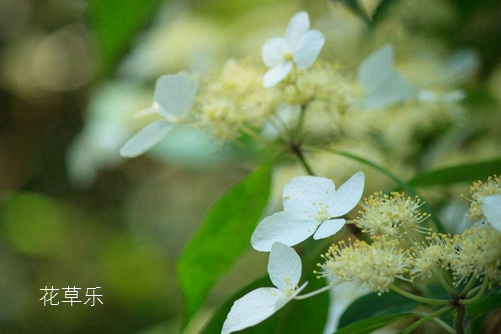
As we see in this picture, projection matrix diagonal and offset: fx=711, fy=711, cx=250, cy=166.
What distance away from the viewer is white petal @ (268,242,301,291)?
0.46 meters

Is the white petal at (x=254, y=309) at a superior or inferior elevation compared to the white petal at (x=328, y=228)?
inferior

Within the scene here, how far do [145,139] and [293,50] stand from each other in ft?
0.49

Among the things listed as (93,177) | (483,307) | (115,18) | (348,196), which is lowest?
(483,307)

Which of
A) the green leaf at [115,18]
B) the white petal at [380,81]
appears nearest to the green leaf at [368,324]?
the white petal at [380,81]

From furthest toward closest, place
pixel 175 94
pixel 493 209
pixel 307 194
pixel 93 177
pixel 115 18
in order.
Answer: pixel 93 177 → pixel 115 18 → pixel 175 94 → pixel 307 194 → pixel 493 209

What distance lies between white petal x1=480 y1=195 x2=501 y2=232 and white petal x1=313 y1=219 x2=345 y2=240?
3.6 inches

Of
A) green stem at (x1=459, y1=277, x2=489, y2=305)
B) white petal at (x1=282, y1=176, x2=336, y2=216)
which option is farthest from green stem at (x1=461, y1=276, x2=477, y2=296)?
white petal at (x1=282, y1=176, x2=336, y2=216)

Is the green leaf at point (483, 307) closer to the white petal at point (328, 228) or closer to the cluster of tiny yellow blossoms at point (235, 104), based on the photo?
the white petal at point (328, 228)

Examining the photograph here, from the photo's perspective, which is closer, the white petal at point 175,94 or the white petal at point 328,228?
the white petal at point 328,228

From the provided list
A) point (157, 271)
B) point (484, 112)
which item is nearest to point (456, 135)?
point (484, 112)

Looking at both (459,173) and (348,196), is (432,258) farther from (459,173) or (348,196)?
(459,173)

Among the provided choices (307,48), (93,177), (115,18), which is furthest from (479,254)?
(93,177)

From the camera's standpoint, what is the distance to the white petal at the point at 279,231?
1.58 ft

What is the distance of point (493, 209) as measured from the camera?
1.33 ft
